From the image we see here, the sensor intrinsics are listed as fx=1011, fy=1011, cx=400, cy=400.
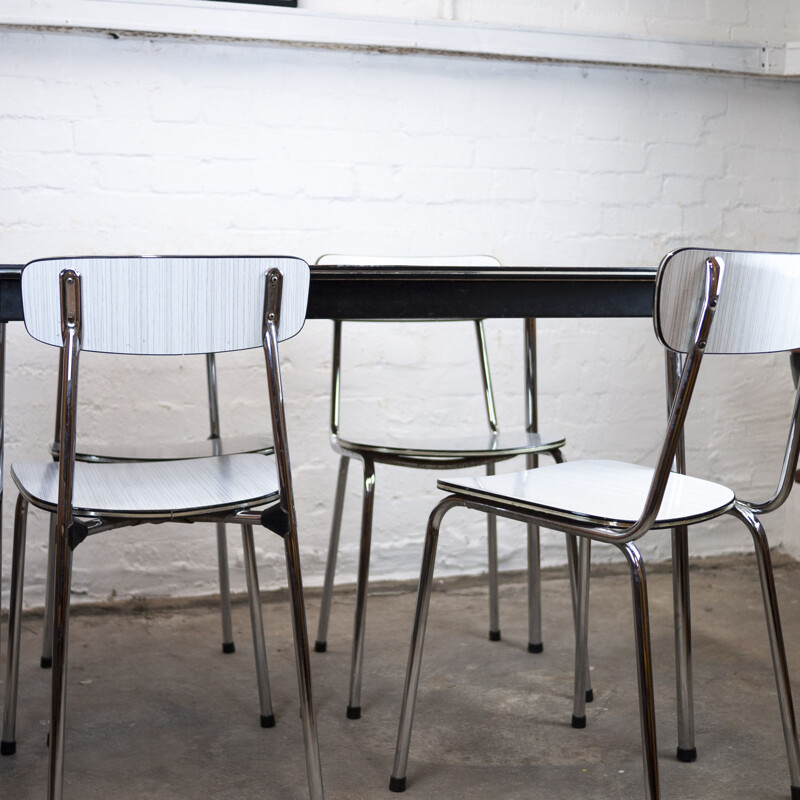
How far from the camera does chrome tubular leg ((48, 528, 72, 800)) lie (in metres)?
1.25

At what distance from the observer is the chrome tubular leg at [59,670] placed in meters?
1.25

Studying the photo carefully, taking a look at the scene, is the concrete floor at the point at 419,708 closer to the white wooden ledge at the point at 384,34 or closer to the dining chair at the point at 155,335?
the dining chair at the point at 155,335

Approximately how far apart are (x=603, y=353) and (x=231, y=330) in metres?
1.69

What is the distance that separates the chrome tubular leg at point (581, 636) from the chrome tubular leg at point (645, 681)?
46 cm

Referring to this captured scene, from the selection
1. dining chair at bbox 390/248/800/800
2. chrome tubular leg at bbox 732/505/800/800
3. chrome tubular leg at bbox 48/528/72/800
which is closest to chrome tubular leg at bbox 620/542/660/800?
dining chair at bbox 390/248/800/800

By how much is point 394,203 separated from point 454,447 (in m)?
0.88

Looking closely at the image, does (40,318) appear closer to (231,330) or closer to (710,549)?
(231,330)

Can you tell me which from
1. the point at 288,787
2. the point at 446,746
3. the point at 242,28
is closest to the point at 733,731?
the point at 446,746

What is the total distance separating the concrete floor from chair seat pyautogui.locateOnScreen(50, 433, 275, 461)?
472 mm

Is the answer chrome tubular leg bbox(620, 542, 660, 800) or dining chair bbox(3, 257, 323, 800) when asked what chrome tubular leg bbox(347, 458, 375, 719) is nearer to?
dining chair bbox(3, 257, 323, 800)

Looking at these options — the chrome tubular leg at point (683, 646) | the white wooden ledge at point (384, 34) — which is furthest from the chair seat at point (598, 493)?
the white wooden ledge at point (384, 34)

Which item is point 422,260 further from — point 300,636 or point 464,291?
point 300,636

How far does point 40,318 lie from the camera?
124cm

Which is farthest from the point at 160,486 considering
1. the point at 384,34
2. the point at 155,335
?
the point at 384,34
